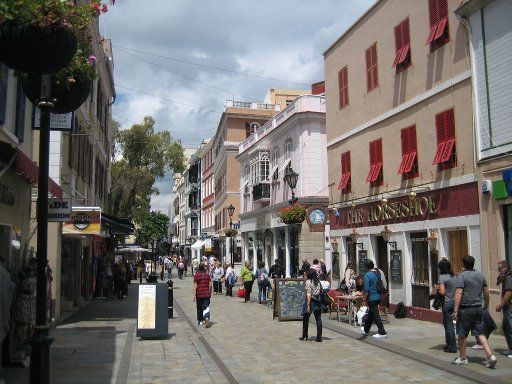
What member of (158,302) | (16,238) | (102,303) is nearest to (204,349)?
(158,302)

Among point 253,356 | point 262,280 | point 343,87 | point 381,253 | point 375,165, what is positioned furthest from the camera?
point 262,280

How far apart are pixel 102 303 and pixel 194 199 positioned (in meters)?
50.7

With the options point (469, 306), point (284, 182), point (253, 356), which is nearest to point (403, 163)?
point (469, 306)

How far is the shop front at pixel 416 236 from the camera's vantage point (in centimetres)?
1430

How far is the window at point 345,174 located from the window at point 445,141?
582cm

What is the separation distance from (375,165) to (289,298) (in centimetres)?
541

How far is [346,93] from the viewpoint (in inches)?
827

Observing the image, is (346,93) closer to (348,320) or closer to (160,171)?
(348,320)

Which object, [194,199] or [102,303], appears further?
[194,199]

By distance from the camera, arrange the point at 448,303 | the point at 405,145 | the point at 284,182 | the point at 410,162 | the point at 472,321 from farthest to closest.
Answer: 1. the point at 284,182
2. the point at 405,145
3. the point at 410,162
4. the point at 448,303
5. the point at 472,321

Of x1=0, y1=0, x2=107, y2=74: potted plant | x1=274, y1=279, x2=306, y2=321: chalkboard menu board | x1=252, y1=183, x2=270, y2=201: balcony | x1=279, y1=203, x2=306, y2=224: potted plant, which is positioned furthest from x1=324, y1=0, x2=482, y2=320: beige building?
x1=252, y1=183, x2=270, y2=201: balcony

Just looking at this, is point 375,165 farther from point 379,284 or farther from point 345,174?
point 379,284

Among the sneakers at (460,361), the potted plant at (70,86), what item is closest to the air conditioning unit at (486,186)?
the sneakers at (460,361)

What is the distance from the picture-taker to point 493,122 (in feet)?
43.3
